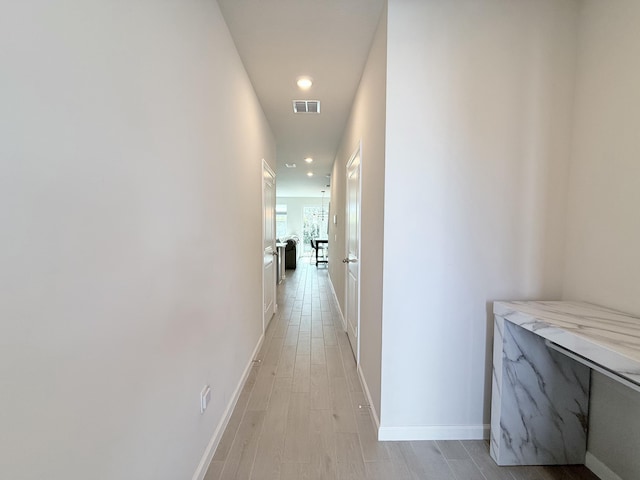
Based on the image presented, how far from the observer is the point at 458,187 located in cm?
169

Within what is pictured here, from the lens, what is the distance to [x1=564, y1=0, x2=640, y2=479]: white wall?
135cm

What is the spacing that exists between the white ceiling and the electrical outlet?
2366 millimetres

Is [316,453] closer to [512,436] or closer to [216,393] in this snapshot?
[216,393]

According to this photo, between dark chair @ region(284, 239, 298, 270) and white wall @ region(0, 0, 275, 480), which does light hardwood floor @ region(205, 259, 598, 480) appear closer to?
white wall @ region(0, 0, 275, 480)

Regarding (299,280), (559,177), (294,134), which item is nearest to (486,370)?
(559,177)

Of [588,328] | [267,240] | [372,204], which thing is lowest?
[588,328]

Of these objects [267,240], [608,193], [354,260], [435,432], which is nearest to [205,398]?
[435,432]

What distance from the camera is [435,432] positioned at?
1.75 m

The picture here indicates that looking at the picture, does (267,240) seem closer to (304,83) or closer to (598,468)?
(304,83)

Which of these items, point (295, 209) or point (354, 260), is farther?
point (295, 209)

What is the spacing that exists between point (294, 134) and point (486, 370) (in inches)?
148

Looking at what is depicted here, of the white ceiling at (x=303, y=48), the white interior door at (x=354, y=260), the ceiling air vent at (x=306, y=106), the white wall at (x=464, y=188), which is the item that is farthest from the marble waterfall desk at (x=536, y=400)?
the ceiling air vent at (x=306, y=106)

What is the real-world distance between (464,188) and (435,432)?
5.10ft

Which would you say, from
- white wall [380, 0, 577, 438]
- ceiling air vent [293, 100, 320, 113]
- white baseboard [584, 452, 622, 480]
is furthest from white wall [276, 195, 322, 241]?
white baseboard [584, 452, 622, 480]
